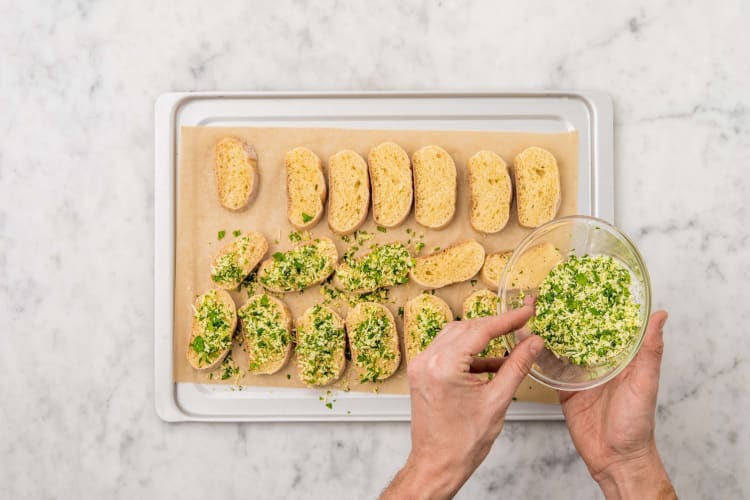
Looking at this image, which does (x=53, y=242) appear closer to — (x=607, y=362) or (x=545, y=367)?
(x=545, y=367)

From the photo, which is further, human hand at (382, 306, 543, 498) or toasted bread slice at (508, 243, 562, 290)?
toasted bread slice at (508, 243, 562, 290)

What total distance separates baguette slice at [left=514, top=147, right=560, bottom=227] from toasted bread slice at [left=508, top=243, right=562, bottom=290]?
259 millimetres

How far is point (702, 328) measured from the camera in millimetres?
2361

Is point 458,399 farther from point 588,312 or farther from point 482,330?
point 588,312

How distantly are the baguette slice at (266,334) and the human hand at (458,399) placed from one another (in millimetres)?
613

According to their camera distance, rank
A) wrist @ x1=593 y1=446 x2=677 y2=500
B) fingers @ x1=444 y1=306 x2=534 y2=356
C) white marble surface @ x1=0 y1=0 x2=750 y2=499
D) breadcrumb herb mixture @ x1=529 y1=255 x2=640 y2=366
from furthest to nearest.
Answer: white marble surface @ x1=0 y1=0 x2=750 y2=499
wrist @ x1=593 y1=446 x2=677 y2=500
breadcrumb herb mixture @ x1=529 y1=255 x2=640 y2=366
fingers @ x1=444 y1=306 x2=534 y2=356

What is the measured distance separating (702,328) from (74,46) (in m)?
2.63

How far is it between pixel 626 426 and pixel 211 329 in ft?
4.60

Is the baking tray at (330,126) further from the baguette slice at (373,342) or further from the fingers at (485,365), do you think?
the fingers at (485,365)

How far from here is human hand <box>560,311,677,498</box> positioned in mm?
1896

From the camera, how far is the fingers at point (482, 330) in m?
1.75

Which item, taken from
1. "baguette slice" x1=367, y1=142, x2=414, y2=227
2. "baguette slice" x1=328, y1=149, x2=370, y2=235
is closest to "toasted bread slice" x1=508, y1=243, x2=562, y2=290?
"baguette slice" x1=367, y1=142, x2=414, y2=227

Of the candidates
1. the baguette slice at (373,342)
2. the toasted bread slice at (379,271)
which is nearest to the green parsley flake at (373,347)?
the baguette slice at (373,342)

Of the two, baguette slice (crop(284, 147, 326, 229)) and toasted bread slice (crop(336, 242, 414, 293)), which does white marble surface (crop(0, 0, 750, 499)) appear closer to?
baguette slice (crop(284, 147, 326, 229))
